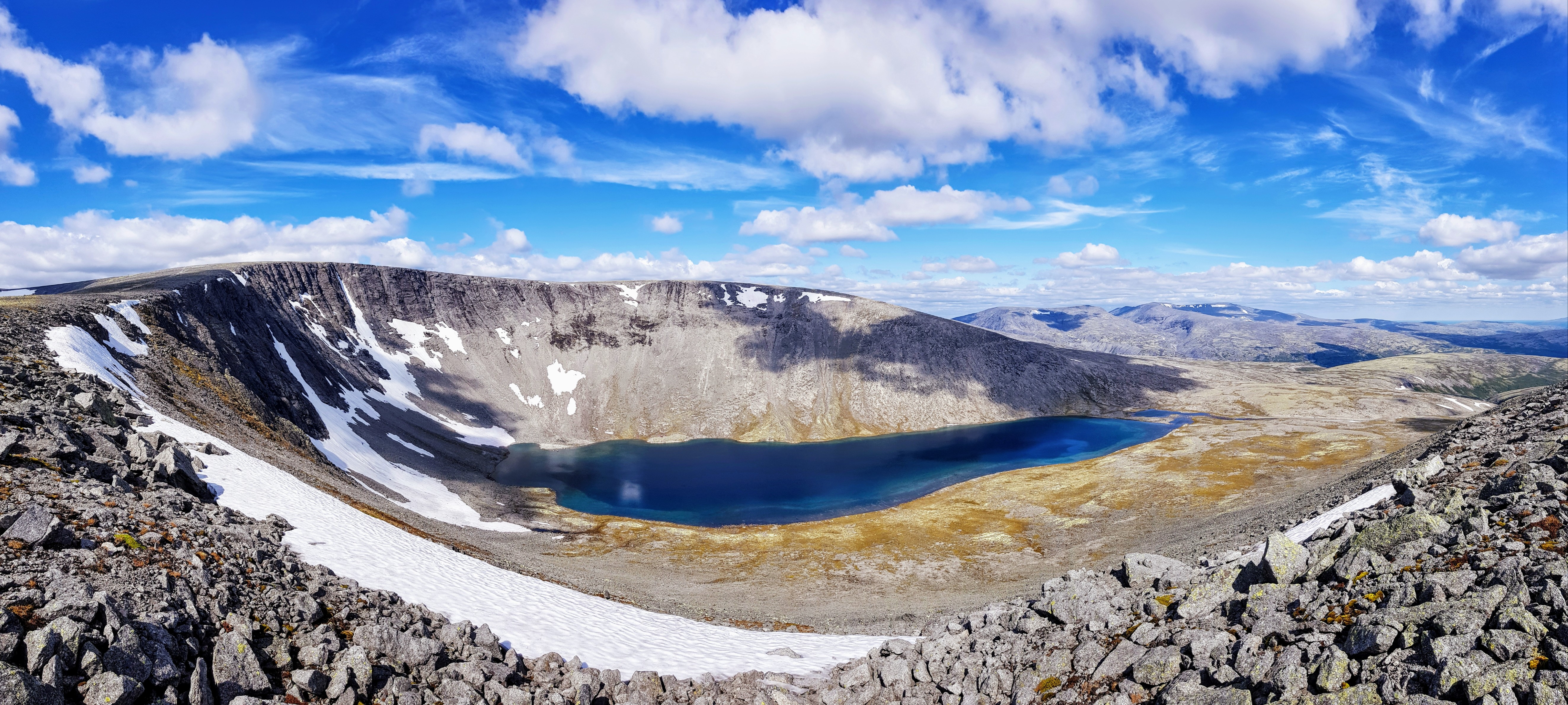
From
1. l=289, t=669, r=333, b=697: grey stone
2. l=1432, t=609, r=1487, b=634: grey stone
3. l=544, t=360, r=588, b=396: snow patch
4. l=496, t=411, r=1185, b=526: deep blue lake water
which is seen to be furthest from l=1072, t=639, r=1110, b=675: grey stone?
l=544, t=360, r=588, b=396: snow patch

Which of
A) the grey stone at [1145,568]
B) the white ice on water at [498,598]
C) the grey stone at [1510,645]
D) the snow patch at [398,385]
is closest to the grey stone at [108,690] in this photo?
the white ice on water at [498,598]

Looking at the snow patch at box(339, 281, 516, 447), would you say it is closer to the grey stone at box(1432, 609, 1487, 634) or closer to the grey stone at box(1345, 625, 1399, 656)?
the grey stone at box(1345, 625, 1399, 656)

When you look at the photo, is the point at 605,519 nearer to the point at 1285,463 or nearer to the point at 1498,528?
the point at 1498,528

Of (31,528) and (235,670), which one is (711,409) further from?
(235,670)

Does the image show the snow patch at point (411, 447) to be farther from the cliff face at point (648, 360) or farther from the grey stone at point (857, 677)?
the grey stone at point (857, 677)

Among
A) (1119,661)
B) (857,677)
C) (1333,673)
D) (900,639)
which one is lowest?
(900,639)

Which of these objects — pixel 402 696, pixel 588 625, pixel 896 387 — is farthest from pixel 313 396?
pixel 896 387

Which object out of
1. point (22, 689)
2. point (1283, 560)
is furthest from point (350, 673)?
point (1283, 560)
